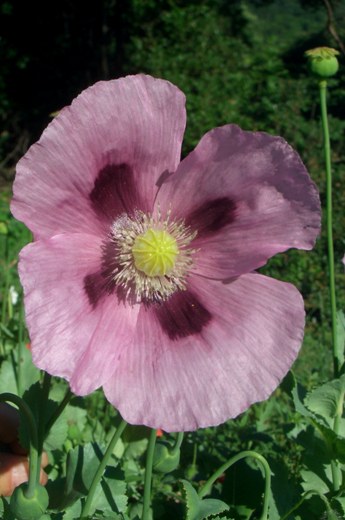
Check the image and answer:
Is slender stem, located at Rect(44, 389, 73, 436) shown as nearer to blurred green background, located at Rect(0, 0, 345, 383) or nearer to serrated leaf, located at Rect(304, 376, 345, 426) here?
serrated leaf, located at Rect(304, 376, 345, 426)

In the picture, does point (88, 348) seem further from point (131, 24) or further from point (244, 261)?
point (131, 24)

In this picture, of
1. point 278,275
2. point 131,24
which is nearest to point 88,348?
point 278,275

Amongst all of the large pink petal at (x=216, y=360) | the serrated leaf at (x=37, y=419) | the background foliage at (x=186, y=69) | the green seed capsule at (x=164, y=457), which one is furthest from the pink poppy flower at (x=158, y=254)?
the background foliage at (x=186, y=69)

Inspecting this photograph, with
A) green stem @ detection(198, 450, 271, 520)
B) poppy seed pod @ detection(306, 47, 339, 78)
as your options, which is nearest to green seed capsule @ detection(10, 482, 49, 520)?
green stem @ detection(198, 450, 271, 520)

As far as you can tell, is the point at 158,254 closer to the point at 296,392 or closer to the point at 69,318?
the point at 69,318

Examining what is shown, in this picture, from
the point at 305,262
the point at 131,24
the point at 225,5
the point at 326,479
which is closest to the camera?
the point at 326,479

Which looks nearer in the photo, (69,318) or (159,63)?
(69,318)

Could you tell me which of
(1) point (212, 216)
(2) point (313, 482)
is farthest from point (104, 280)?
(2) point (313, 482)
